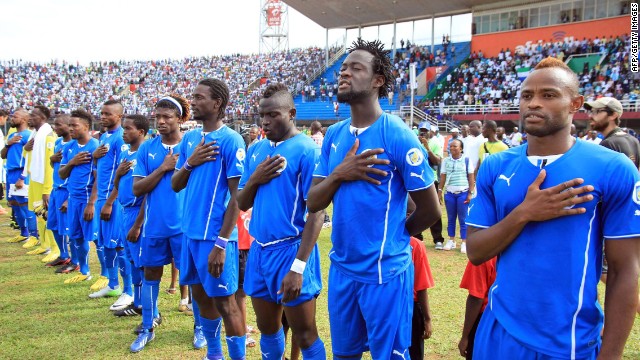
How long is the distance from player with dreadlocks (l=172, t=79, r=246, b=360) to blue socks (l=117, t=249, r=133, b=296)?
7.88 ft

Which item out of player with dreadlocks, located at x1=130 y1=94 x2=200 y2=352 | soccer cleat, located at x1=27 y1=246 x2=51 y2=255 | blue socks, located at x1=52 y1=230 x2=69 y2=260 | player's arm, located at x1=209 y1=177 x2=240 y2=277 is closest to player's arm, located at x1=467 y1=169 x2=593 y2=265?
player's arm, located at x1=209 y1=177 x2=240 y2=277

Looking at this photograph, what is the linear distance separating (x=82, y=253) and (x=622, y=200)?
6.80 m

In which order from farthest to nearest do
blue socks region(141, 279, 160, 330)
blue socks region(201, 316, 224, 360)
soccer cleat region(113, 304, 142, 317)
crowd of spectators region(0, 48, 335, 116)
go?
crowd of spectators region(0, 48, 335, 116) < soccer cleat region(113, 304, 142, 317) < blue socks region(141, 279, 160, 330) < blue socks region(201, 316, 224, 360)

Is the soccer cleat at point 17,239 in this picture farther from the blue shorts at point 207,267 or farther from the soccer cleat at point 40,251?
the blue shorts at point 207,267

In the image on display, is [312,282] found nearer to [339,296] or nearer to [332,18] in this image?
[339,296]

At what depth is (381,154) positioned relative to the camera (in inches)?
104

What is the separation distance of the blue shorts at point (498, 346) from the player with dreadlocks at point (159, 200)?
3.03 metres

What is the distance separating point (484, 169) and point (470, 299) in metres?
1.28

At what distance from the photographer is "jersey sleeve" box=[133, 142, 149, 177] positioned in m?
4.64

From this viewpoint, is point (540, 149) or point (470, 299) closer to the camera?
point (540, 149)

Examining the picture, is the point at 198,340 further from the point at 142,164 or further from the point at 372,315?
the point at 372,315

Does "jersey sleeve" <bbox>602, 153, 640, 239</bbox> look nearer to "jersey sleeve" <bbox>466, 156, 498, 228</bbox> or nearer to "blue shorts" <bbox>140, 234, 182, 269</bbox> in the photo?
A: "jersey sleeve" <bbox>466, 156, 498, 228</bbox>

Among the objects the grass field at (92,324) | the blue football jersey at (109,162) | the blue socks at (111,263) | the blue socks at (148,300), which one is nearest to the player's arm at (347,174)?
the grass field at (92,324)

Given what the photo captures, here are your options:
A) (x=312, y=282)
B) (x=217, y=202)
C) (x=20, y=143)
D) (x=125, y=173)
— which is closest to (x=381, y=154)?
(x=312, y=282)
